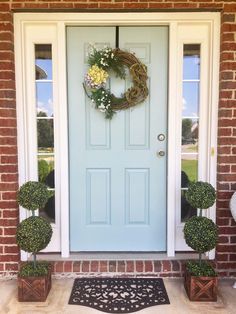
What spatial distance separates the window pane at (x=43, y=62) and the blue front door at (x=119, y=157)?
164mm

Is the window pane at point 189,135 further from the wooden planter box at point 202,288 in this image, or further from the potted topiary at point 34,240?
the potted topiary at point 34,240

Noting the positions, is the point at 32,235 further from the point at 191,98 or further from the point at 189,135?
the point at 191,98

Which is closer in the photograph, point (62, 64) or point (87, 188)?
point (62, 64)

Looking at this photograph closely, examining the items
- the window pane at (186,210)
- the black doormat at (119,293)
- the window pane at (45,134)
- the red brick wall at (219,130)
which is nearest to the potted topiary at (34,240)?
the black doormat at (119,293)

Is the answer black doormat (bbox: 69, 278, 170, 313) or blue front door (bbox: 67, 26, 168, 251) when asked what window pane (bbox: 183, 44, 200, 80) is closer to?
blue front door (bbox: 67, 26, 168, 251)

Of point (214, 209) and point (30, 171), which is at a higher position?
point (30, 171)

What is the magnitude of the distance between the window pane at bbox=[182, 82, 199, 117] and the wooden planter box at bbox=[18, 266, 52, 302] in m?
1.77

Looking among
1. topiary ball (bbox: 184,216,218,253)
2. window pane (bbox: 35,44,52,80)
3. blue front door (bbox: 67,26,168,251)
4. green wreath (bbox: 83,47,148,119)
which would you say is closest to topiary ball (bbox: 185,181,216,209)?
topiary ball (bbox: 184,216,218,253)

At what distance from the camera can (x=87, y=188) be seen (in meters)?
2.89

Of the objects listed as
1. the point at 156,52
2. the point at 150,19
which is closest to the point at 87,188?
the point at 156,52

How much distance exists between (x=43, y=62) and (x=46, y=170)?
3.04 ft

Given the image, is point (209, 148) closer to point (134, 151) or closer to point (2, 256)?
point (134, 151)

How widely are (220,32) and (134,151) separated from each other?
120 cm

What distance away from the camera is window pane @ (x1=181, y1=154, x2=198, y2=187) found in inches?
112
